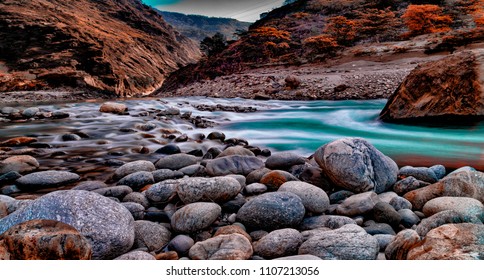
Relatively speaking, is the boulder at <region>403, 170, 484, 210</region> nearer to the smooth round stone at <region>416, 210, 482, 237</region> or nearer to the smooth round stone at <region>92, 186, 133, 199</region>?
the smooth round stone at <region>416, 210, 482, 237</region>

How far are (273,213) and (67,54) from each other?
147 ft

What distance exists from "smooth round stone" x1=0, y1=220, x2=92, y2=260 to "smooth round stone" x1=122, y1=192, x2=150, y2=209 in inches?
47.4

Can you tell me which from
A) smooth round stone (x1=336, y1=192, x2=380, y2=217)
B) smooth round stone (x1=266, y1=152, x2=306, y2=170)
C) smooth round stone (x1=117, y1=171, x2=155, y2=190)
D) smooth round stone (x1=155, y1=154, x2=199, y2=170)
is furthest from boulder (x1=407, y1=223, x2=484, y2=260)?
smooth round stone (x1=155, y1=154, x2=199, y2=170)

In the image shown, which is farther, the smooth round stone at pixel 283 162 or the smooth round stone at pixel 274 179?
the smooth round stone at pixel 283 162

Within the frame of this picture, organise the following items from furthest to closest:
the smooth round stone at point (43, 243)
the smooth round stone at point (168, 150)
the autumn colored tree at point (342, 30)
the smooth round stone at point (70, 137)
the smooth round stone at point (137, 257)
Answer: the autumn colored tree at point (342, 30) < the smooth round stone at point (70, 137) < the smooth round stone at point (168, 150) < the smooth round stone at point (137, 257) < the smooth round stone at point (43, 243)

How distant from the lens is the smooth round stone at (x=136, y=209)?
2525mm

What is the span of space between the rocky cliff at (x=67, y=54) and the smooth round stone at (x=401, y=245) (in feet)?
112

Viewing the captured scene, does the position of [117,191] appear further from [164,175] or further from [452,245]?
[452,245]

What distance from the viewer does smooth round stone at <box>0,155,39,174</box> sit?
149 inches

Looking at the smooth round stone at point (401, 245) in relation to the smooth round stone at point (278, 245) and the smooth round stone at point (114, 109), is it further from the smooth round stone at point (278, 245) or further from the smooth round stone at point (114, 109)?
the smooth round stone at point (114, 109)

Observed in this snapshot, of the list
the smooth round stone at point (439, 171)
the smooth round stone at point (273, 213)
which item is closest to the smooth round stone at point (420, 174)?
the smooth round stone at point (439, 171)
